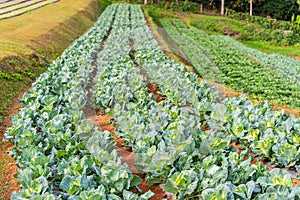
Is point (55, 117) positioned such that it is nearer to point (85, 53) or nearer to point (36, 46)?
point (85, 53)

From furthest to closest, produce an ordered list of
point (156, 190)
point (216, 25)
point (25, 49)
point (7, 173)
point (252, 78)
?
point (216, 25) → point (252, 78) → point (25, 49) → point (7, 173) → point (156, 190)

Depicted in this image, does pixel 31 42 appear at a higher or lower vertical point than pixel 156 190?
higher

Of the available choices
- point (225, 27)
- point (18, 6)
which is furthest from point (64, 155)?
point (225, 27)

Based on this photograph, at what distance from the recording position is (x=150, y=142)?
6.17 metres

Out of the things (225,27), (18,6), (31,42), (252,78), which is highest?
(18,6)

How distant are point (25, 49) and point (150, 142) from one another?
Result: 30.5 ft

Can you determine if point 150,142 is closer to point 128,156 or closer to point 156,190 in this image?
point 128,156

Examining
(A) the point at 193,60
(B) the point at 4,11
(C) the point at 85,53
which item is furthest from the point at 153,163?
(B) the point at 4,11

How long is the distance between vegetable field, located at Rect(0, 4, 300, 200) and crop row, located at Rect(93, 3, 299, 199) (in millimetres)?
16

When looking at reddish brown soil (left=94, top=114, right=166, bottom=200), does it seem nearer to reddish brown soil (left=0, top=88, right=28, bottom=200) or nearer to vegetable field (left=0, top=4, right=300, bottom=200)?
vegetable field (left=0, top=4, right=300, bottom=200)

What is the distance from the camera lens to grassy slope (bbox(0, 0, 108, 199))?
266 inches

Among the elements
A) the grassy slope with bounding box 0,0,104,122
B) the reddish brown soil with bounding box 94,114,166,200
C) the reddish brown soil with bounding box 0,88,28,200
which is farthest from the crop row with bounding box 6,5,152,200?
the grassy slope with bounding box 0,0,104,122

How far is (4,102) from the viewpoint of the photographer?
9383 millimetres

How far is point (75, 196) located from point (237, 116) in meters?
4.14
